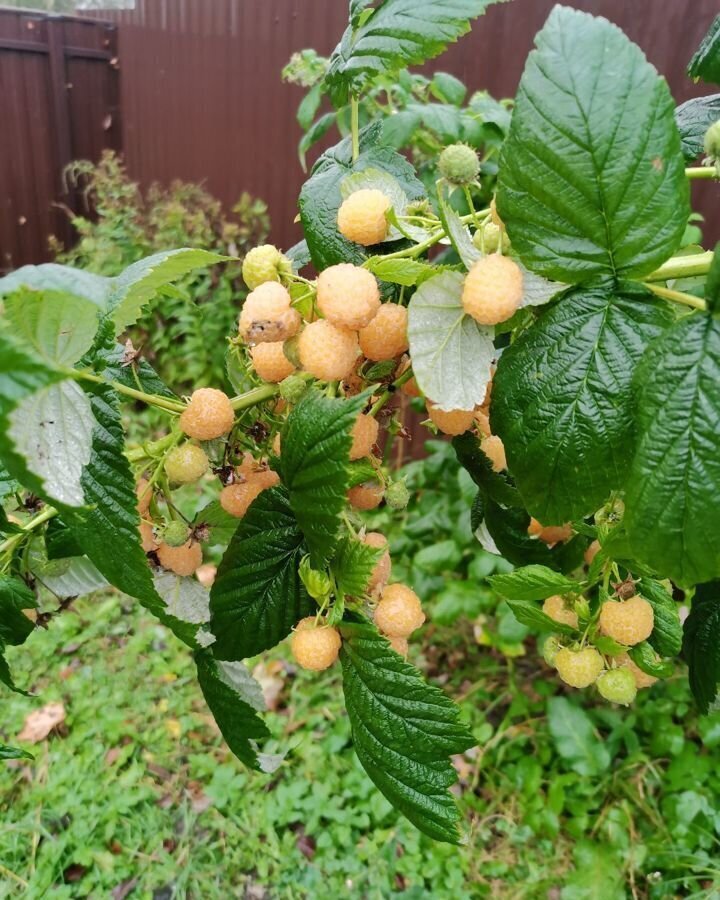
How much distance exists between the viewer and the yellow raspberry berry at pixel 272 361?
47cm

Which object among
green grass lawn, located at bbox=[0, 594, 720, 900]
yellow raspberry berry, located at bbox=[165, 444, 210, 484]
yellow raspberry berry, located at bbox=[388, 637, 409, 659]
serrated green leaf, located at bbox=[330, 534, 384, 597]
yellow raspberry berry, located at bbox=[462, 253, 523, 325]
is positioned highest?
yellow raspberry berry, located at bbox=[462, 253, 523, 325]

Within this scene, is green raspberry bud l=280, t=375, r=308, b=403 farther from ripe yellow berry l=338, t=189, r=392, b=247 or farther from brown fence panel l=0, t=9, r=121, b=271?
brown fence panel l=0, t=9, r=121, b=271

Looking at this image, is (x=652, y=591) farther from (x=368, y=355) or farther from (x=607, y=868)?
(x=607, y=868)

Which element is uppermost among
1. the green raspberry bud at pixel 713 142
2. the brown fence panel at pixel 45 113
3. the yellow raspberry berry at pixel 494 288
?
the green raspberry bud at pixel 713 142

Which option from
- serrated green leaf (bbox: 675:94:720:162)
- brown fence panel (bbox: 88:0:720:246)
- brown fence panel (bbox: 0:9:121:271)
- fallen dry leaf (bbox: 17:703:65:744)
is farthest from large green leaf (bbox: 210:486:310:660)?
brown fence panel (bbox: 0:9:121:271)

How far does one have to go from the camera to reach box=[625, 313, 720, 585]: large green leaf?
1.12ft

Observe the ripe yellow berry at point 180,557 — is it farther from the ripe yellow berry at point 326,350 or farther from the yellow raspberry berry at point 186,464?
the ripe yellow berry at point 326,350

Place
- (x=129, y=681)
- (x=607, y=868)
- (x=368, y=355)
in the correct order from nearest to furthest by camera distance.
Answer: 1. (x=368, y=355)
2. (x=607, y=868)
3. (x=129, y=681)

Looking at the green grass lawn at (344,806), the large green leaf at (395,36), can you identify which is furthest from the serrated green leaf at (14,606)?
the green grass lawn at (344,806)

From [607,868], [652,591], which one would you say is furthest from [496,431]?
[607,868]

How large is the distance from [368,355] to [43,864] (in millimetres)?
1441

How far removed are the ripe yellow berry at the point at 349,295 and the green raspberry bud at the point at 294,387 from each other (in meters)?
0.06

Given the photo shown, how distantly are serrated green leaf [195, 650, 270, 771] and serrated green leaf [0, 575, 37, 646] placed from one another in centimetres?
13

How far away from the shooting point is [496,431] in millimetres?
418
